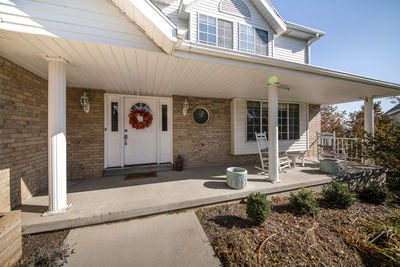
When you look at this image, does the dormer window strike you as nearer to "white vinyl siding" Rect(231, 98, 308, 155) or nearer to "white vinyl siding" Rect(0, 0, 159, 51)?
"white vinyl siding" Rect(231, 98, 308, 155)

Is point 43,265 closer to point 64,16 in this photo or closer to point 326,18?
point 64,16

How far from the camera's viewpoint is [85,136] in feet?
12.4

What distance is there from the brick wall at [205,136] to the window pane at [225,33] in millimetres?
1964

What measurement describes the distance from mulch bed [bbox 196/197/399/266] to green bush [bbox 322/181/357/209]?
120 millimetres

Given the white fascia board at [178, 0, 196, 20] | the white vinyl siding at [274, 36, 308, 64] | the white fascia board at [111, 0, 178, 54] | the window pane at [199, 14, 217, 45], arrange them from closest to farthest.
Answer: the white fascia board at [111, 0, 178, 54]
the white fascia board at [178, 0, 196, 20]
the window pane at [199, 14, 217, 45]
the white vinyl siding at [274, 36, 308, 64]

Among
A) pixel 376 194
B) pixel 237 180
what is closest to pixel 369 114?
pixel 376 194

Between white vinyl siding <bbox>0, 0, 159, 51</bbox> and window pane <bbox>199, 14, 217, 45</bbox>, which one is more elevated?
window pane <bbox>199, 14, 217, 45</bbox>

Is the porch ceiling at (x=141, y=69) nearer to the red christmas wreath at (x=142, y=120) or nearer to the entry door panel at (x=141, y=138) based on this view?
the entry door panel at (x=141, y=138)

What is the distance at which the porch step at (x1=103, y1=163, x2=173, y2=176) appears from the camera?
12.8ft

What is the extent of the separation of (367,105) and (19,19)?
7.95 m

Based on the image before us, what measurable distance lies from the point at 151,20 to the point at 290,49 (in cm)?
644

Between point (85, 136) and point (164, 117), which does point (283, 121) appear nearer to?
point (164, 117)

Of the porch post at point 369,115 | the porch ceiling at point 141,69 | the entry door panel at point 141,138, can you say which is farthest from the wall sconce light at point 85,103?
the porch post at point 369,115

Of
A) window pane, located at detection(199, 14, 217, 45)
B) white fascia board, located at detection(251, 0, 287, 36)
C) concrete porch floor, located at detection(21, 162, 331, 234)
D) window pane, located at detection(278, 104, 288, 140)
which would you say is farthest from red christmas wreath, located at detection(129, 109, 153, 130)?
white fascia board, located at detection(251, 0, 287, 36)
